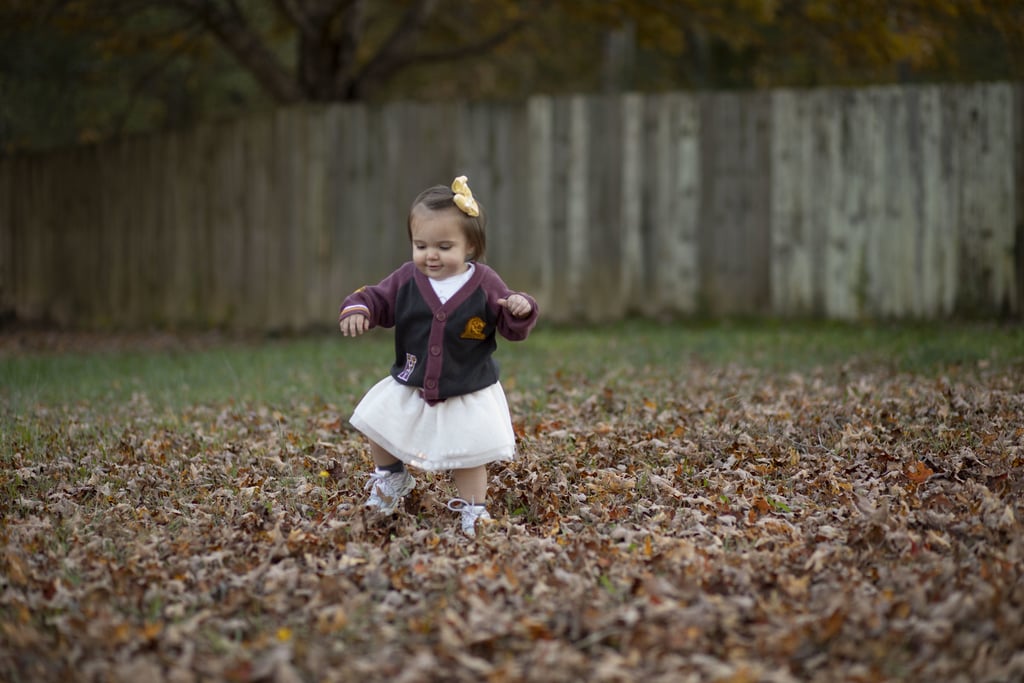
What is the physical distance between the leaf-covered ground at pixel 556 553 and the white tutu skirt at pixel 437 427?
0.28 m

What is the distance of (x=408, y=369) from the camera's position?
4.43 meters

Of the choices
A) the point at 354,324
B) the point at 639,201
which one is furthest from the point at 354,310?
the point at 639,201

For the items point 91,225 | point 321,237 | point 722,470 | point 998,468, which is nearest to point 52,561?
point 722,470

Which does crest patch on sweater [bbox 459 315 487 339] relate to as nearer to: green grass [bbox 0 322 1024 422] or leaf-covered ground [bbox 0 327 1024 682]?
leaf-covered ground [bbox 0 327 1024 682]

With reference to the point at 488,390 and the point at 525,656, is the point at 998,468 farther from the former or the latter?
the point at 525,656

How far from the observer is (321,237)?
12070 millimetres

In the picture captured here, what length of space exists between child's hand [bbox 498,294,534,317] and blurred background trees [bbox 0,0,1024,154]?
8.51 meters

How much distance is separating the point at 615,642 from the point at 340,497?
79.3 inches

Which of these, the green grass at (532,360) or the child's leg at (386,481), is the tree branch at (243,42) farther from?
the child's leg at (386,481)

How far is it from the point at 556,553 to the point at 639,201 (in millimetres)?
7857

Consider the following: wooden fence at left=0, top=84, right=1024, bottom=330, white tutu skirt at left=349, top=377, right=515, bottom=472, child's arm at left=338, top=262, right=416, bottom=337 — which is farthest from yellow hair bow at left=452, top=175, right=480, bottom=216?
wooden fence at left=0, top=84, right=1024, bottom=330

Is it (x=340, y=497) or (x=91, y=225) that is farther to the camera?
(x=91, y=225)

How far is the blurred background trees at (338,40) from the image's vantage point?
12.5 meters

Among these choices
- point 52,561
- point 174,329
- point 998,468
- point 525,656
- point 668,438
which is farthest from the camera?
point 174,329
